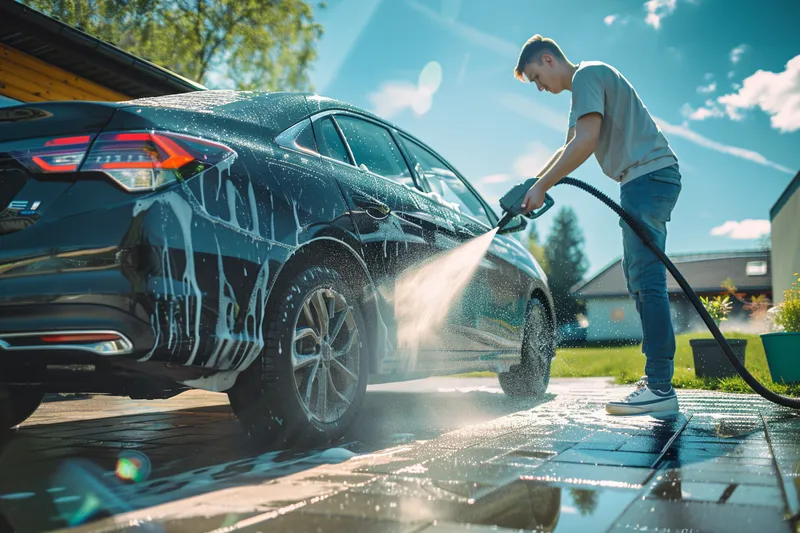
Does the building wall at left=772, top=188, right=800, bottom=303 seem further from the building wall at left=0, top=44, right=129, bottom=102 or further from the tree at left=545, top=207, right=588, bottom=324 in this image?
the tree at left=545, top=207, right=588, bottom=324

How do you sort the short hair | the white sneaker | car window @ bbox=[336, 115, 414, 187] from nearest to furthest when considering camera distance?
1. car window @ bbox=[336, 115, 414, 187]
2. the white sneaker
3. the short hair

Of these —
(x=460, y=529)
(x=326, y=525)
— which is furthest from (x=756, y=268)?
(x=326, y=525)

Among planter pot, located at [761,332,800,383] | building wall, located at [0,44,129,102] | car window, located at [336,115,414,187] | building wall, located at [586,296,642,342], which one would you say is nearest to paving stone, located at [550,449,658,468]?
car window, located at [336,115,414,187]

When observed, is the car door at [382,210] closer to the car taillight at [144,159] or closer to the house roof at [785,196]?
the car taillight at [144,159]

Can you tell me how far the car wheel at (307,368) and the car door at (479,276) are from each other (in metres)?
1.10

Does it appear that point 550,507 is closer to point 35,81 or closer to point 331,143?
point 331,143

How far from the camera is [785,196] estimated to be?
86.9 ft

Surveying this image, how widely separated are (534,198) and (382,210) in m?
1.10

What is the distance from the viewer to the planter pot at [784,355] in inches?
254

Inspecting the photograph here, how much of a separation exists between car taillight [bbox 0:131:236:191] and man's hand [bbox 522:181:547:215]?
229cm

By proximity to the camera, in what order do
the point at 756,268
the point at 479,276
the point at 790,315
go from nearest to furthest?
the point at 479,276
the point at 790,315
the point at 756,268

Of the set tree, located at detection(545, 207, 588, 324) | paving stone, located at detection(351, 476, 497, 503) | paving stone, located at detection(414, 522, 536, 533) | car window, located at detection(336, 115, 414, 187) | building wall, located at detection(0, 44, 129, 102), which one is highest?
tree, located at detection(545, 207, 588, 324)

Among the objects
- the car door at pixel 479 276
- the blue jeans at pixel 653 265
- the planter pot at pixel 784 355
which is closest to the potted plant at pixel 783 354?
the planter pot at pixel 784 355

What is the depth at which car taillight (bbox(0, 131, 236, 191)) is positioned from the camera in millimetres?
2764
